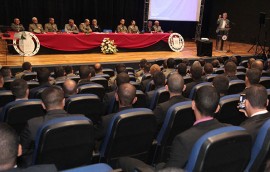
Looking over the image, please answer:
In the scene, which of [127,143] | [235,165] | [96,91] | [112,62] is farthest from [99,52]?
[235,165]

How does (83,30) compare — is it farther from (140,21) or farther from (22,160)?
(22,160)

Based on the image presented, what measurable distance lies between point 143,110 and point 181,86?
874 millimetres

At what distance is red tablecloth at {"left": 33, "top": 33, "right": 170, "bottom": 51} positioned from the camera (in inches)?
349

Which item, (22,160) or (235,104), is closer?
(22,160)

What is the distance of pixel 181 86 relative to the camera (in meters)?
3.06

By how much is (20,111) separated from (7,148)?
1323mm

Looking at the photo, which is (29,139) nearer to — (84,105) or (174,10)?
(84,105)

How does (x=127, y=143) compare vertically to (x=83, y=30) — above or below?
below

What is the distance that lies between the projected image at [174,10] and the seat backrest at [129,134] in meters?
10.5

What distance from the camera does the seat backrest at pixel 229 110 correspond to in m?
2.87

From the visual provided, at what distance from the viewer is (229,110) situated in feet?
9.71

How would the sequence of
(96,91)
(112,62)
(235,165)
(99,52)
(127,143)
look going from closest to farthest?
(235,165) → (127,143) → (96,91) → (112,62) → (99,52)

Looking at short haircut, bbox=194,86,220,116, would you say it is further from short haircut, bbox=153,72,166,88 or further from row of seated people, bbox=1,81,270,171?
short haircut, bbox=153,72,166,88

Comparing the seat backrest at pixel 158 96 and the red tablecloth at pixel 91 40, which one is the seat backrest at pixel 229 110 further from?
the red tablecloth at pixel 91 40
